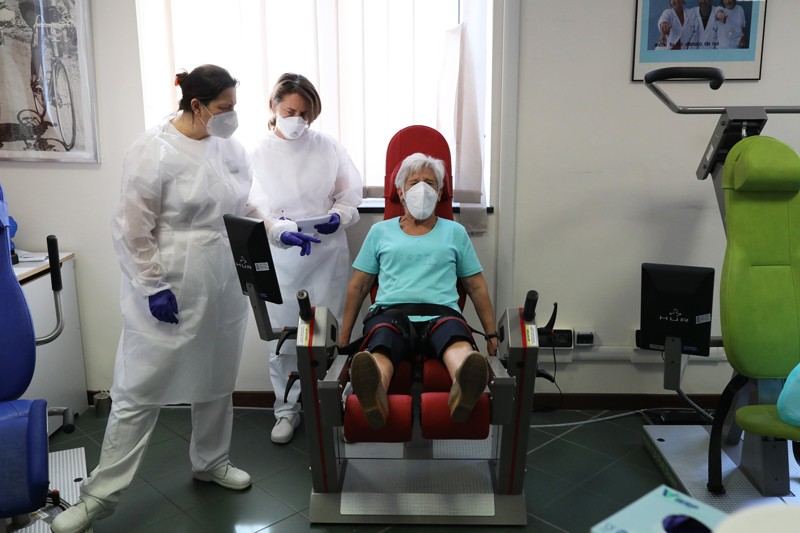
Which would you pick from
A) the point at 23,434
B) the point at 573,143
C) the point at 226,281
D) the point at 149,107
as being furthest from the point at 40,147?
the point at 573,143

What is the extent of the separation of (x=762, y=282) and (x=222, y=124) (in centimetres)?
179

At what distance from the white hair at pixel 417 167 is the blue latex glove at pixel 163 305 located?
0.88m

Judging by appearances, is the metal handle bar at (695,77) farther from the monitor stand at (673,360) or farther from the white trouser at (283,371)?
the white trouser at (283,371)

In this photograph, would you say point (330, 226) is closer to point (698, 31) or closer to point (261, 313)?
point (261, 313)

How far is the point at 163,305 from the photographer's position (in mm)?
2018

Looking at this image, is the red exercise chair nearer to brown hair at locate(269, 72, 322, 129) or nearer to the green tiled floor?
the green tiled floor

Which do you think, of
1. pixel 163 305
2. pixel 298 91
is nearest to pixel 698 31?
pixel 298 91

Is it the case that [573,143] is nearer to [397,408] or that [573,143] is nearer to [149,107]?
[397,408]

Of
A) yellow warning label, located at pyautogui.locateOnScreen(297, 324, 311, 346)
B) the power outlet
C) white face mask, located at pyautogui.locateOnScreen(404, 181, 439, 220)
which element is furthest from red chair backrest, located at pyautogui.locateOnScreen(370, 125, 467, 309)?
the power outlet

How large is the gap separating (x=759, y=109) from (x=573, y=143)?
0.77 metres

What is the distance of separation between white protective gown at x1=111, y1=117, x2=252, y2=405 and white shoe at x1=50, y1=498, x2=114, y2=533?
1.07 ft

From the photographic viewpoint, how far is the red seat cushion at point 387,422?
1.88 metres

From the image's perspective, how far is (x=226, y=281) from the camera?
2201 mm

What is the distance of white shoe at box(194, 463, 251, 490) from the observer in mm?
2350
